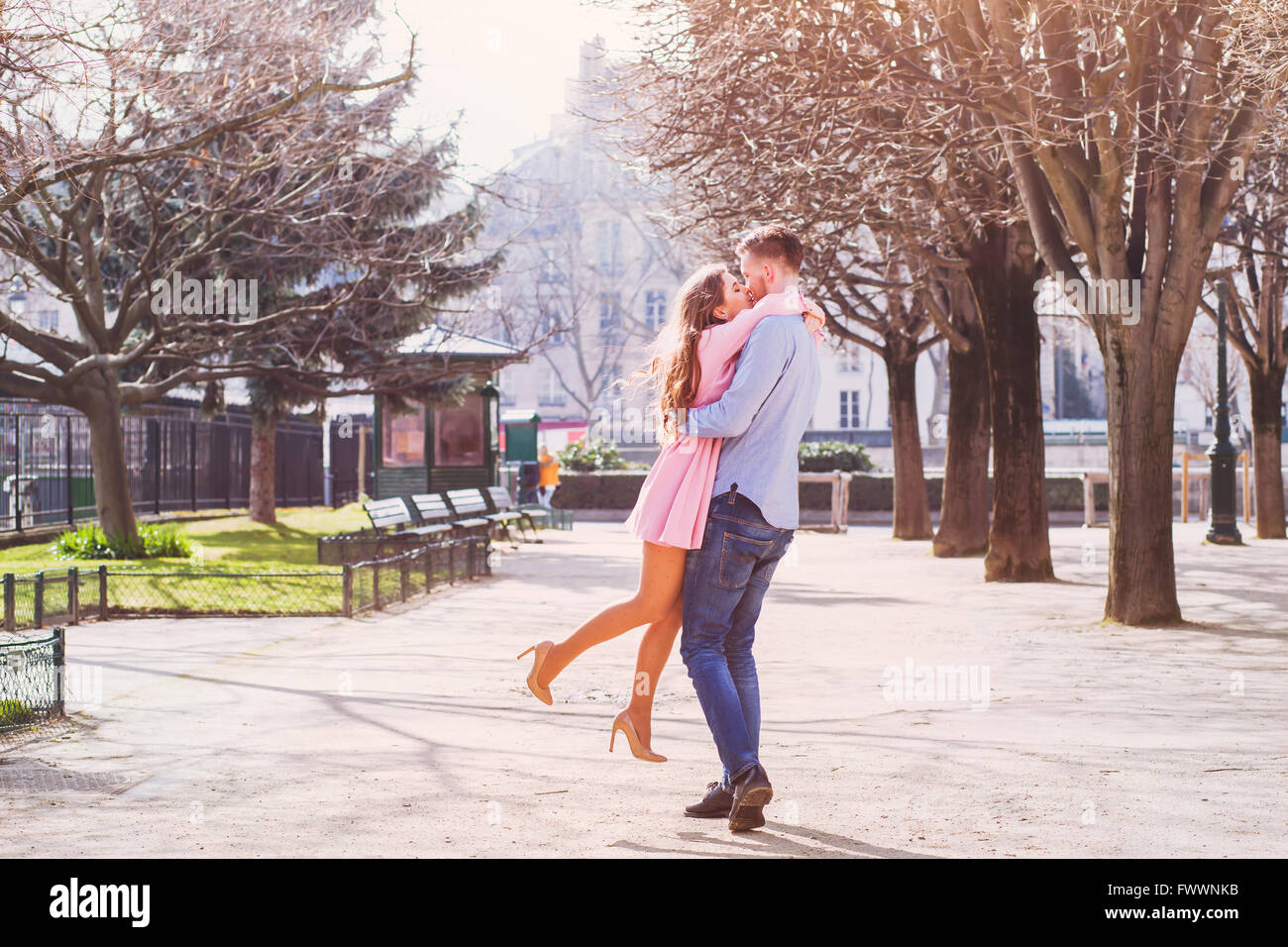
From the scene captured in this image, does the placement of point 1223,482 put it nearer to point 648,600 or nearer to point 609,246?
point 648,600

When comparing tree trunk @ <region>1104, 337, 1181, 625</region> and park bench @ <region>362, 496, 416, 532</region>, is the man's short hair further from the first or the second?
park bench @ <region>362, 496, 416, 532</region>

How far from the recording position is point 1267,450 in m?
22.8

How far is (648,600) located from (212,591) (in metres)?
9.04

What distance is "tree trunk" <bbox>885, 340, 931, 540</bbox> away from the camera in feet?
79.3

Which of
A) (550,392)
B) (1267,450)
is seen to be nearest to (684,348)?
(1267,450)

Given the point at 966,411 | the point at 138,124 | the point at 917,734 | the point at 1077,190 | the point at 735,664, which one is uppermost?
the point at 138,124

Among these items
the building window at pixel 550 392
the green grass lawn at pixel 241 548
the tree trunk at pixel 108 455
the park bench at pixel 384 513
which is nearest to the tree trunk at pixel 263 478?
the green grass lawn at pixel 241 548

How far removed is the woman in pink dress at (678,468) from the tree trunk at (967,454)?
15.1 meters

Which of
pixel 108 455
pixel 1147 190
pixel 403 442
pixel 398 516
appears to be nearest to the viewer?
pixel 1147 190

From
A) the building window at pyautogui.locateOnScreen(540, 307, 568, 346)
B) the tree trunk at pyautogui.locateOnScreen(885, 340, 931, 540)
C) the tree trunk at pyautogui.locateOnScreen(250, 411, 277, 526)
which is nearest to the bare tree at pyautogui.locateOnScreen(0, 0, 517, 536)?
the building window at pyautogui.locateOnScreen(540, 307, 568, 346)

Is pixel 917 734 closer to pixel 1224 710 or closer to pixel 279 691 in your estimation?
pixel 1224 710

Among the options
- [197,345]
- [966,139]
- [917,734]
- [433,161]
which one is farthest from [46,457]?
[917,734]

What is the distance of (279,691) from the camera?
8.24m
